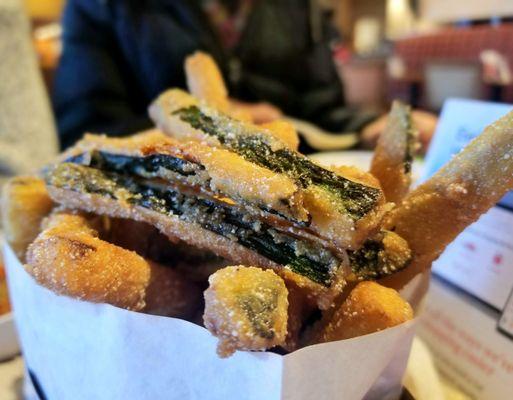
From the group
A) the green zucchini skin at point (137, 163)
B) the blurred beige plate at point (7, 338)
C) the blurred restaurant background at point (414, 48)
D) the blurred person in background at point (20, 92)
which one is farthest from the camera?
the blurred restaurant background at point (414, 48)

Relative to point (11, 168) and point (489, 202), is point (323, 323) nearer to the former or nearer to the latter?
Answer: point (489, 202)

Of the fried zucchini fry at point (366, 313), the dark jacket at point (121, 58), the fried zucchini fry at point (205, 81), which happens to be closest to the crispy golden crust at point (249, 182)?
the fried zucchini fry at point (366, 313)

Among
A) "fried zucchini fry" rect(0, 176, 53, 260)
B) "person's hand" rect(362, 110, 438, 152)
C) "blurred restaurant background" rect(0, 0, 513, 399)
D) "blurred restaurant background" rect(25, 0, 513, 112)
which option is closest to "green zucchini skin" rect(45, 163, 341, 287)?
"fried zucchini fry" rect(0, 176, 53, 260)

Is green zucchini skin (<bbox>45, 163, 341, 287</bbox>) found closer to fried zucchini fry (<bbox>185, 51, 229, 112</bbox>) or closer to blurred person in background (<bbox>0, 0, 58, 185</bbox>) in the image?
fried zucchini fry (<bbox>185, 51, 229, 112</bbox>)

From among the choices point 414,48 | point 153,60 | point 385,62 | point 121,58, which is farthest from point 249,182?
point 414,48

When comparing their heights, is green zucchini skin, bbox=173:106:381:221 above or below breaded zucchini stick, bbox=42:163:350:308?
above

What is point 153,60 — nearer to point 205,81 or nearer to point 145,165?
point 205,81

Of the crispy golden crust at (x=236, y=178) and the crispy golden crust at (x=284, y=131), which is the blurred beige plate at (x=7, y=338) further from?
the crispy golden crust at (x=284, y=131)
